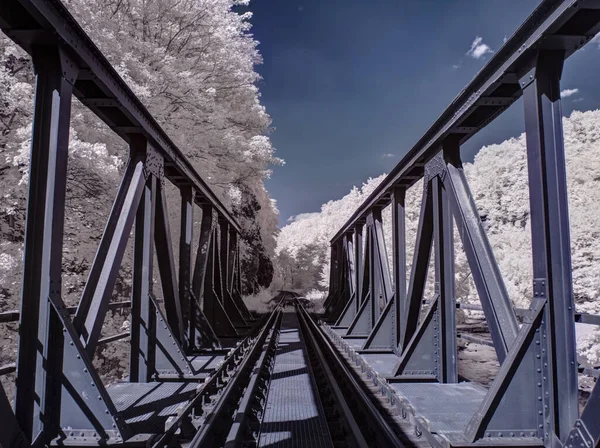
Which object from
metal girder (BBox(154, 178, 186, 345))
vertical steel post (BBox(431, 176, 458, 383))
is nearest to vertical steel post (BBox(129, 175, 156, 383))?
metal girder (BBox(154, 178, 186, 345))

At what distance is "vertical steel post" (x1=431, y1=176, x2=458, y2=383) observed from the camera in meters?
5.66

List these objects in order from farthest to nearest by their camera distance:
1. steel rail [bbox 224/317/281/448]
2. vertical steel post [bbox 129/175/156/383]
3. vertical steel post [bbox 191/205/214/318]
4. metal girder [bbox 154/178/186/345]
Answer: vertical steel post [bbox 191/205/214/318], metal girder [bbox 154/178/186/345], vertical steel post [bbox 129/175/156/383], steel rail [bbox 224/317/281/448]

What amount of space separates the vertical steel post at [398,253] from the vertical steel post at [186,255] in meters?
3.68

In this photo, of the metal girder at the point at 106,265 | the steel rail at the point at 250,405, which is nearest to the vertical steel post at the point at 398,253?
the steel rail at the point at 250,405

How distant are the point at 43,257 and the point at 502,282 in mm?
3816

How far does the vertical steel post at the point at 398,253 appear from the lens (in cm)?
796

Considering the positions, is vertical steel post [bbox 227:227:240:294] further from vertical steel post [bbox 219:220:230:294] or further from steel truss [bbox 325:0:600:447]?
steel truss [bbox 325:0:600:447]

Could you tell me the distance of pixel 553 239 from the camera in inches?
134

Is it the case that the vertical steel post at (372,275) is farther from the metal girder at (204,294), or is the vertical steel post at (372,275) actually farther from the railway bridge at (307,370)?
the metal girder at (204,294)

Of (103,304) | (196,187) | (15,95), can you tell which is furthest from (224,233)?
(103,304)

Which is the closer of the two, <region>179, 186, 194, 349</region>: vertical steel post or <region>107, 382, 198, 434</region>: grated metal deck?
<region>107, 382, 198, 434</region>: grated metal deck

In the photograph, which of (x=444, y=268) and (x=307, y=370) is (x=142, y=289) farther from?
(x=444, y=268)

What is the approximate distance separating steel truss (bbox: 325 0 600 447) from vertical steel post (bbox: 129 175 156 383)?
131 inches

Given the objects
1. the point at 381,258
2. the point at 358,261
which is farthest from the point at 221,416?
the point at 358,261
